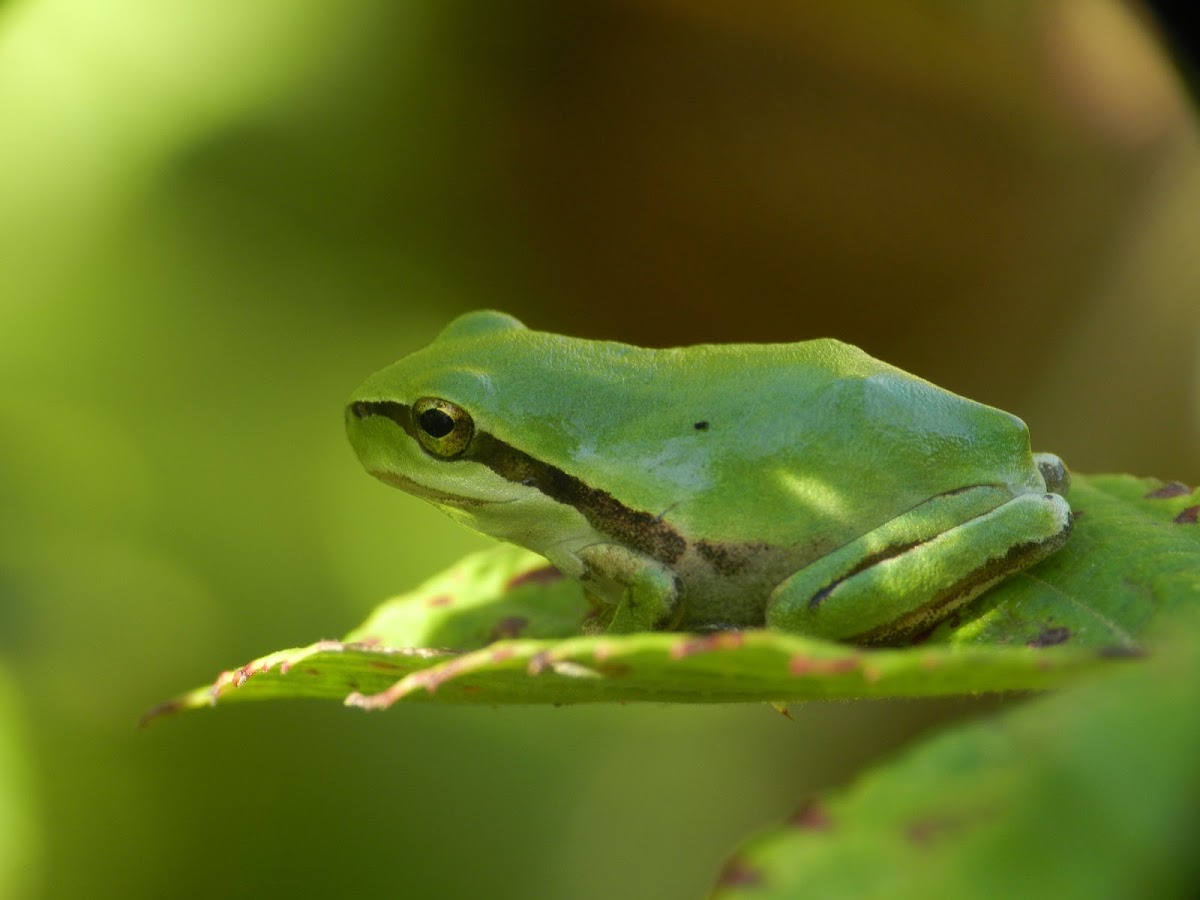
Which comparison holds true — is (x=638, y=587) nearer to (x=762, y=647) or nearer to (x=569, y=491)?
(x=569, y=491)

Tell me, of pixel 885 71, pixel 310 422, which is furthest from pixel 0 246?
pixel 885 71

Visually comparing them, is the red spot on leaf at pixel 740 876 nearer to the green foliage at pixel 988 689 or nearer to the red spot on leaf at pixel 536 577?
the green foliage at pixel 988 689

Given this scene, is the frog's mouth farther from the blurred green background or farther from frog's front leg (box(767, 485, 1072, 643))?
the blurred green background

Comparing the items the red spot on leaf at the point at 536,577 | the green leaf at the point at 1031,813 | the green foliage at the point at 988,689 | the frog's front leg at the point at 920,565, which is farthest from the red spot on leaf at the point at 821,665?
the red spot on leaf at the point at 536,577

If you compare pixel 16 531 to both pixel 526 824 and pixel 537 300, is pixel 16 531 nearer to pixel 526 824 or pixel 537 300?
pixel 526 824

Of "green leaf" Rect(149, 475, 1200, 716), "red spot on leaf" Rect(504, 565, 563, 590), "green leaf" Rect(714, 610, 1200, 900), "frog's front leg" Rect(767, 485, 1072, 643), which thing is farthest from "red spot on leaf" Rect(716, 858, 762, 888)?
"red spot on leaf" Rect(504, 565, 563, 590)

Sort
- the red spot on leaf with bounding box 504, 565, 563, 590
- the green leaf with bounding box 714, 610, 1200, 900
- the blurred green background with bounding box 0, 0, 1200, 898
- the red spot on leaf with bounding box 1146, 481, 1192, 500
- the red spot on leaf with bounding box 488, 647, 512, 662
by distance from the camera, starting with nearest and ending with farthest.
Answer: the green leaf with bounding box 714, 610, 1200, 900, the red spot on leaf with bounding box 488, 647, 512, 662, the red spot on leaf with bounding box 1146, 481, 1192, 500, the red spot on leaf with bounding box 504, 565, 563, 590, the blurred green background with bounding box 0, 0, 1200, 898
